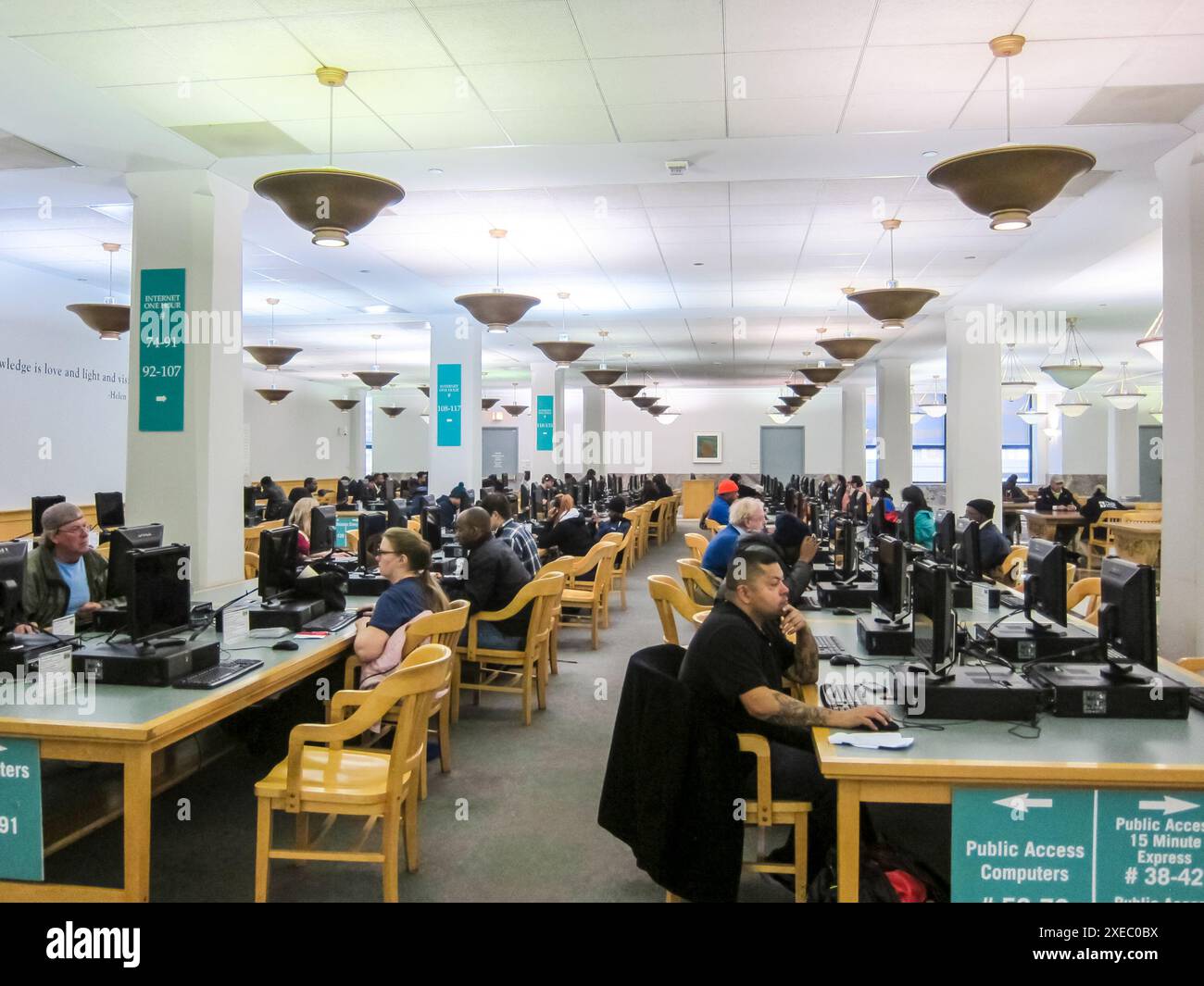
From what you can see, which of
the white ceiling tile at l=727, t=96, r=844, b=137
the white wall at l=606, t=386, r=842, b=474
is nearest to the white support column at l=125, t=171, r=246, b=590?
the white ceiling tile at l=727, t=96, r=844, b=137

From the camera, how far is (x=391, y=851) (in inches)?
109

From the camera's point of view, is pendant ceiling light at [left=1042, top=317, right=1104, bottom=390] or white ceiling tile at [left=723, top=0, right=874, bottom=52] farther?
pendant ceiling light at [left=1042, top=317, right=1104, bottom=390]

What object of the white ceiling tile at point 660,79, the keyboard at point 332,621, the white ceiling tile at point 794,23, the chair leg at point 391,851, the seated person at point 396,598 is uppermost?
the white ceiling tile at point 660,79

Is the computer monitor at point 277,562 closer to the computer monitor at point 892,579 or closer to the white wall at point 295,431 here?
the computer monitor at point 892,579

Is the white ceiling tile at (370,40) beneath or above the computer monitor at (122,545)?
above

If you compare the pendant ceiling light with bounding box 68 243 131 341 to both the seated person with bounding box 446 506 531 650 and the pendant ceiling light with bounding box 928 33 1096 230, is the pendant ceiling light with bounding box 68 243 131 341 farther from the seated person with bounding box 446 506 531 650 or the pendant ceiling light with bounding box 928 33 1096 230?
the pendant ceiling light with bounding box 928 33 1096 230

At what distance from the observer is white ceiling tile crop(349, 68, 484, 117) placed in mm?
4324

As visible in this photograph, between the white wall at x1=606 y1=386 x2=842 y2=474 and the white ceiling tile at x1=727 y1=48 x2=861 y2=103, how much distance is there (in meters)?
18.1

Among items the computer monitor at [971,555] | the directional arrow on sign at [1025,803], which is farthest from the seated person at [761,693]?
the computer monitor at [971,555]

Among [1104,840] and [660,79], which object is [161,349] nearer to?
[660,79]

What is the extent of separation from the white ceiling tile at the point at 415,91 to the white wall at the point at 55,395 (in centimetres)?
637

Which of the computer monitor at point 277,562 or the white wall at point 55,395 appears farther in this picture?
the white wall at point 55,395

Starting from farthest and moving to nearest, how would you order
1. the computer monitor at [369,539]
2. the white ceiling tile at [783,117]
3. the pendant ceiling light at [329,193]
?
the computer monitor at [369,539] < the white ceiling tile at [783,117] < the pendant ceiling light at [329,193]

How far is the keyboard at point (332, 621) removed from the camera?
3945 millimetres
